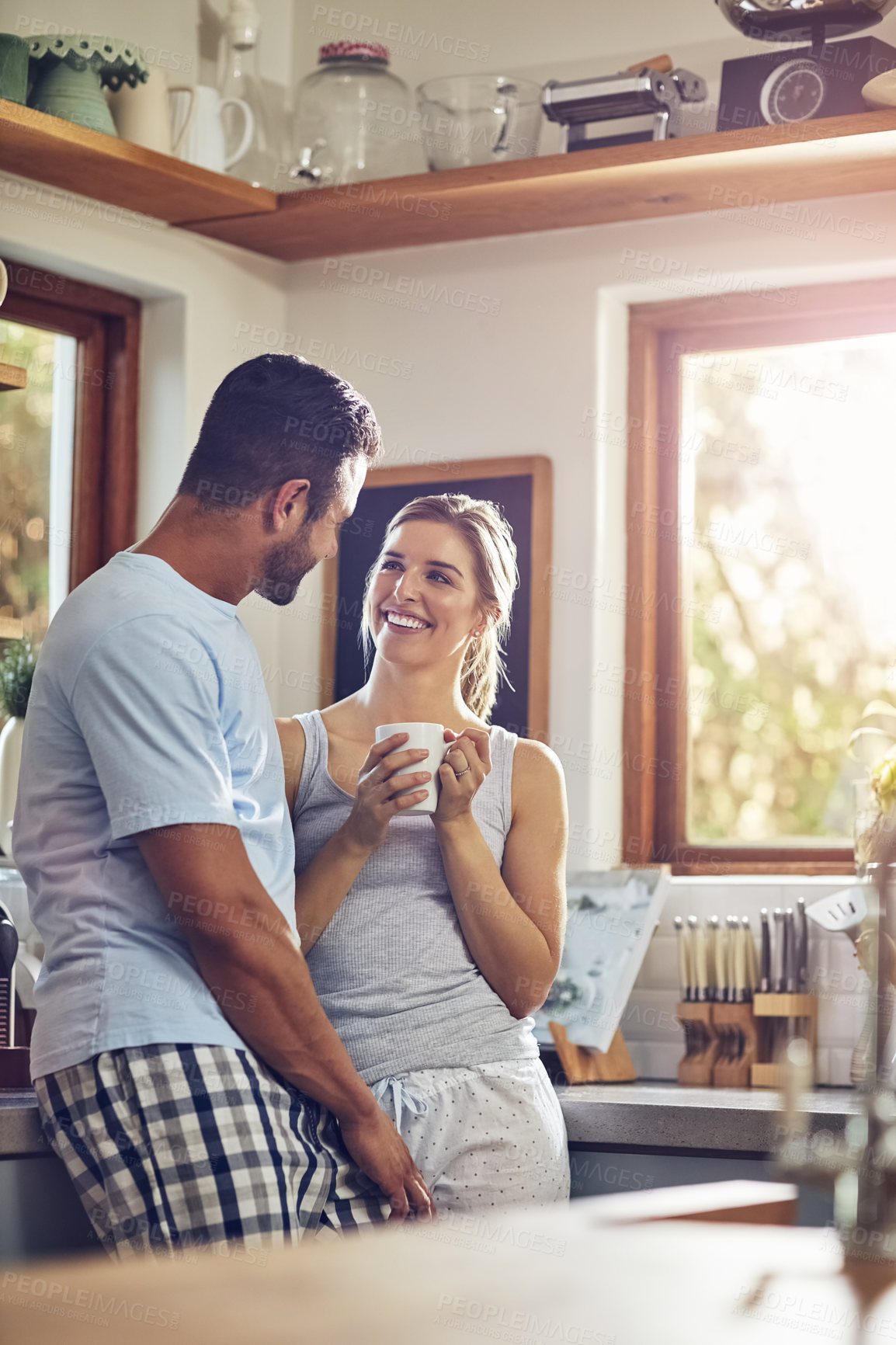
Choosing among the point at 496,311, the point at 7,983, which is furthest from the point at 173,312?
the point at 7,983

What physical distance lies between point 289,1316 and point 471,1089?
1.10 meters

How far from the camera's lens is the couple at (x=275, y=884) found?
1.54 meters

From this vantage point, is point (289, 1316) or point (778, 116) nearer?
point (289, 1316)

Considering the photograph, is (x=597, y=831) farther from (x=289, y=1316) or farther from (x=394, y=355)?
(x=289, y=1316)

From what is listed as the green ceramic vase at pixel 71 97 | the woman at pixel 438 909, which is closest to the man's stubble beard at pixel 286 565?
the woman at pixel 438 909

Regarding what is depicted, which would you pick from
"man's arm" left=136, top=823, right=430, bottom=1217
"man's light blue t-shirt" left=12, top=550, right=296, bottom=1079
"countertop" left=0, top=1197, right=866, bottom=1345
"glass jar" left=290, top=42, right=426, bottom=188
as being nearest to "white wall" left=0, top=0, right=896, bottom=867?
"glass jar" left=290, top=42, right=426, bottom=188

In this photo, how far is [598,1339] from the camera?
2.75 ft

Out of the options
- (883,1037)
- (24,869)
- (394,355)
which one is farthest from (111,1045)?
(394,355)

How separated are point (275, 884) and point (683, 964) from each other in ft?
3.49

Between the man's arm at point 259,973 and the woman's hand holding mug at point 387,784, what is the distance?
0.26m

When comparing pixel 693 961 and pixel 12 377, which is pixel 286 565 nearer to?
pixel 12 377

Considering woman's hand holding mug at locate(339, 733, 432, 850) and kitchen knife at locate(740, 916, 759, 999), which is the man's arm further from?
kitchen knife at locate(740, 916, 759, 999)

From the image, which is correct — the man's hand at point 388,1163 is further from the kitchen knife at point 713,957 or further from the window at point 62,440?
the window at point 62,440

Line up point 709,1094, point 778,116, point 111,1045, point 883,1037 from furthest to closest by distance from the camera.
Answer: point 778,116 → point 709,1094 → point 111,1045 → point 883,1037
